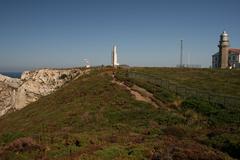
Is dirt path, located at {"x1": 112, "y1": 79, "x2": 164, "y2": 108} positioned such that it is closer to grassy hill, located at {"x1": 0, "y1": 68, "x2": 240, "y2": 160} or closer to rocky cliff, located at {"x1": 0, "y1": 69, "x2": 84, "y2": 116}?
grassy hill, located at {"x1": 0, "y1": 68, "x2": 240, "y2": 160}

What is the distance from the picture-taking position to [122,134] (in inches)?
612

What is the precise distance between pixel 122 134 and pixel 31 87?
4201cm

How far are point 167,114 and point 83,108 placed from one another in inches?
312

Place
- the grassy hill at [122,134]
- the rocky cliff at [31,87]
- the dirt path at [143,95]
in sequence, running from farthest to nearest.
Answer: the rocky cliff at [31,87], the dirt path at [143,95], the grassy hill at [122,134]

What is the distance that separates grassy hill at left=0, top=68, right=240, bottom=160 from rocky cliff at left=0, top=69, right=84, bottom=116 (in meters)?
26.9

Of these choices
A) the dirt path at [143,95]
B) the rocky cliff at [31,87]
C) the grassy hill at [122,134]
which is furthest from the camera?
the rocky cliff at [31,87]

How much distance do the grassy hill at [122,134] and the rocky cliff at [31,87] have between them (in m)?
26.9

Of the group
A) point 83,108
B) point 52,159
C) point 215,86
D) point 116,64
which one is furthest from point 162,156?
point 116,64

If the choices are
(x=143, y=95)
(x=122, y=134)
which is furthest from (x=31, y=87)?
(x=122, y=134)

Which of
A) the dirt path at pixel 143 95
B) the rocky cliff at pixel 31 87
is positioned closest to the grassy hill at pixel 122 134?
the dirt path at pixel 143 95

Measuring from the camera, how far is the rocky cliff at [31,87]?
172 feet

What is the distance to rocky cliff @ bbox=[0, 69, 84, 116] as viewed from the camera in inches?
2069

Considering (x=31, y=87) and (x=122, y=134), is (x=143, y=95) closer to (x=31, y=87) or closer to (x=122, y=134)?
(x=122, y=134)

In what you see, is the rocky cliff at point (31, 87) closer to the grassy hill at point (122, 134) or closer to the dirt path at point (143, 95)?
the dirt path at point (143, 95)
